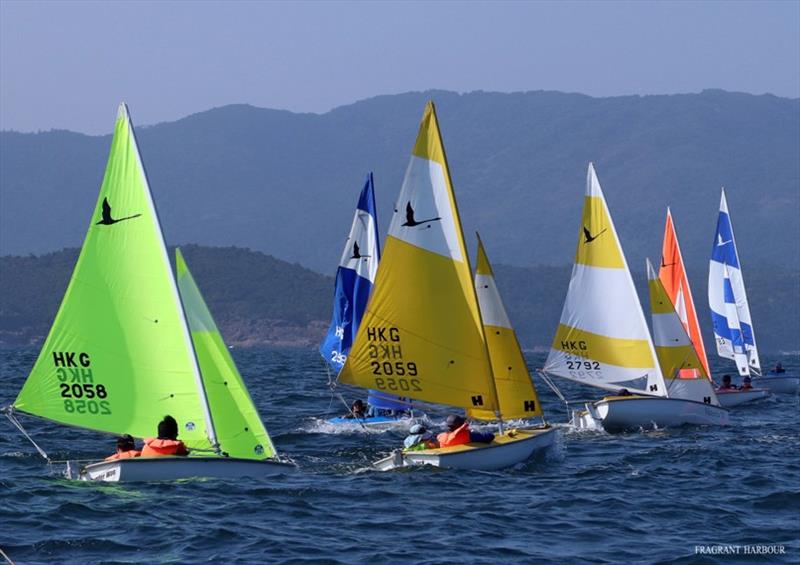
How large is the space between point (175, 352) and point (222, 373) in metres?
1.52

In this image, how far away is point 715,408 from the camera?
4112 cm

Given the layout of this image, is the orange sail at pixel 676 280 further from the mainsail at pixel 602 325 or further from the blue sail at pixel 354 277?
the blue sail at pixel 354 277

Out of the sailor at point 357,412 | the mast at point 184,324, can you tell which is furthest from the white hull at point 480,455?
the sailor at point 357,412

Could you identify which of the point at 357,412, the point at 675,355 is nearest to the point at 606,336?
the point at 675,355

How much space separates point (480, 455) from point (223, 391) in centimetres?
517

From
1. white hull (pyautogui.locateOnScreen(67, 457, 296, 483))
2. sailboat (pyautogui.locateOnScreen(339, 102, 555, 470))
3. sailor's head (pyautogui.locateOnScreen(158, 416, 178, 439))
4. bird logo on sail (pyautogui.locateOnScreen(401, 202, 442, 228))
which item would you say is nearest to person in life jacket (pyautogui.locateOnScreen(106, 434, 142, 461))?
white hull (pyautogui.locateOnScreen(67, 457, 296, 483))

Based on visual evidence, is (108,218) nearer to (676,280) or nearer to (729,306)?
(676,280)

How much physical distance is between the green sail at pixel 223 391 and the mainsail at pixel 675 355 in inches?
694

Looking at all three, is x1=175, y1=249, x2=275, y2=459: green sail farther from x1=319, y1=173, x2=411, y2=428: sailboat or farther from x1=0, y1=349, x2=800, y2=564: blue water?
x1=319, y1=173, x2=411, y2=428: sailboat

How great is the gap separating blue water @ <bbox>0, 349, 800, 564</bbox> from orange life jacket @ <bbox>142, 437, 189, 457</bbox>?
0.54 meters

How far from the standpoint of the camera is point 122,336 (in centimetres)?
2592

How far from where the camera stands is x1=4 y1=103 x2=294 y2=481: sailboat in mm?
25578

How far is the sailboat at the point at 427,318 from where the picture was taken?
2955 cm

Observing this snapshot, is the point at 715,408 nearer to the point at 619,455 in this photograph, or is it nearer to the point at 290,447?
the point at 619,455
